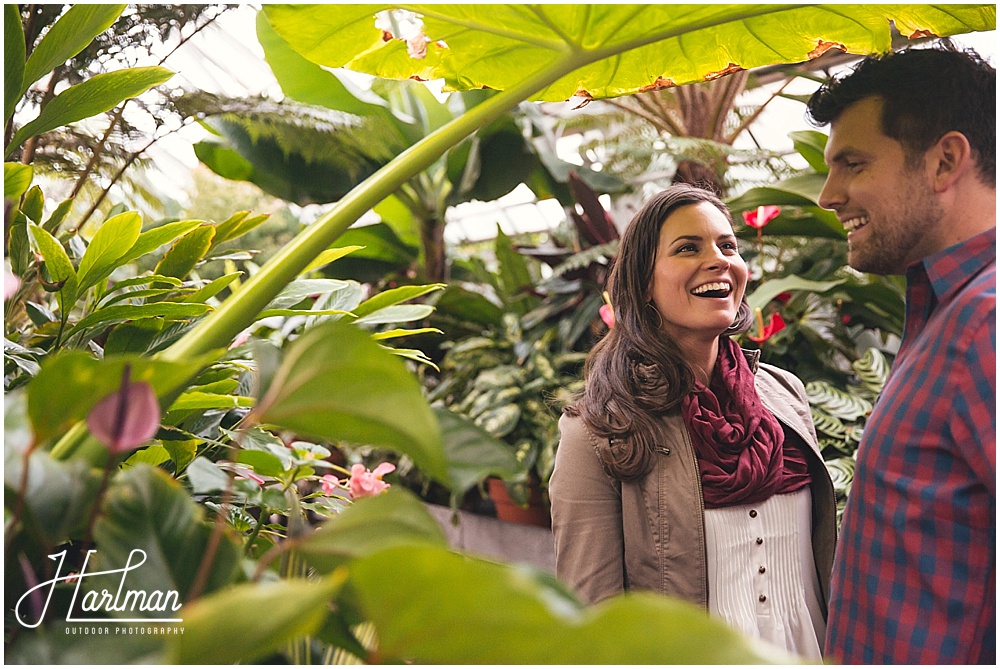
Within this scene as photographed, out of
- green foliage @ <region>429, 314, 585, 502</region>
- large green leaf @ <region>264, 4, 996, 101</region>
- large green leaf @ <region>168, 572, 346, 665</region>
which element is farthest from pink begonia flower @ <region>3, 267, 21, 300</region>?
green foliage @ <region>429, 314, 585, 502</region>

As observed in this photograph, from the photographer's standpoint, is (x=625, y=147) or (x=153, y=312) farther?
(x=625, y=147)

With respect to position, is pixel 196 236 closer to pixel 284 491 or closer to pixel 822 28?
pixel 284 491

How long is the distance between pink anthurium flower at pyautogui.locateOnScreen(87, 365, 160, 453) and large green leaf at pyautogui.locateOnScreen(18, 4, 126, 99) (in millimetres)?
456

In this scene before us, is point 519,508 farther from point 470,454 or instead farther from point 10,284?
point 470,454

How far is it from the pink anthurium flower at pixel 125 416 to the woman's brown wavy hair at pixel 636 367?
999 millimetres

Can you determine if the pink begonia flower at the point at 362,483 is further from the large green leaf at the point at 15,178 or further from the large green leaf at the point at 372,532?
the large green leaf at the point at 372,532

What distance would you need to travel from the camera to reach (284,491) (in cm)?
73

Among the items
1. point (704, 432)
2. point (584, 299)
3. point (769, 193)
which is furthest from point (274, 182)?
point (704, 432)

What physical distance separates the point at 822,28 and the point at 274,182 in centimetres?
287

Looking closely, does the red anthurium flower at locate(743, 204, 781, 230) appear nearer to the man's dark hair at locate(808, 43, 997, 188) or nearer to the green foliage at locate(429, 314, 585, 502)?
the green foliage at locate(429, 314, 585, 502)

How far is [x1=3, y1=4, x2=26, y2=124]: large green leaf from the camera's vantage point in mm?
611

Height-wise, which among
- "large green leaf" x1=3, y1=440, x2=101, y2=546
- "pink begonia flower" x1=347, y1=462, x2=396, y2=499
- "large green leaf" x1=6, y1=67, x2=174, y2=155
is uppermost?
"large green leaf" x1=6, y1=67, x2=174, y2=155

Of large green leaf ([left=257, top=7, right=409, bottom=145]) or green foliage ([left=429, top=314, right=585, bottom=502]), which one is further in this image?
large green leaf ([left=257, top=7, right=409, bottom=145])

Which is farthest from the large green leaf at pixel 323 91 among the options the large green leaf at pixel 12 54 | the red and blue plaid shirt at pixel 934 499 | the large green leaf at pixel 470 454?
the large green leaf at pixel 470 454
